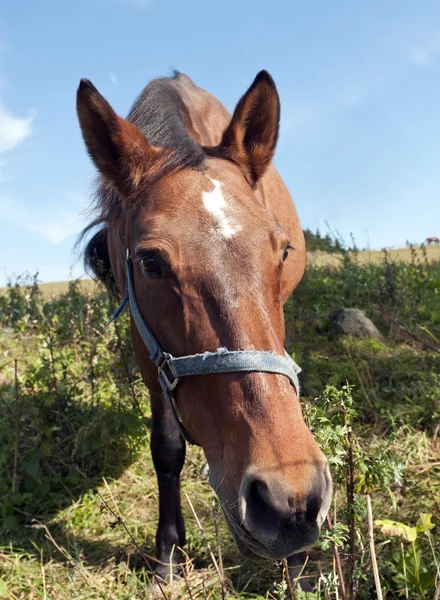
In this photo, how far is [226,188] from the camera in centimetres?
230

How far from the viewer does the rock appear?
19.6 feet

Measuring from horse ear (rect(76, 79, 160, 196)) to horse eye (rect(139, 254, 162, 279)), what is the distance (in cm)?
57

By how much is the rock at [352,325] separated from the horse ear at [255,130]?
11.9 feet

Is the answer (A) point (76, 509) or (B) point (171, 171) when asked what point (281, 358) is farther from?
(A) point (76, 509)

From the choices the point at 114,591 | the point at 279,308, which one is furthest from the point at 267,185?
the point at 114,591

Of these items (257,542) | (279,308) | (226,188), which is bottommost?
(257,542)

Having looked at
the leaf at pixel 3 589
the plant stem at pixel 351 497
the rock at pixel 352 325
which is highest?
the rock at pixel 352 325

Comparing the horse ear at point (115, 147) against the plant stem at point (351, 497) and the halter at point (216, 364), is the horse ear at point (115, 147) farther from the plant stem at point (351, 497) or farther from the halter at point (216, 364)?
the plant stem at point (351, 497)

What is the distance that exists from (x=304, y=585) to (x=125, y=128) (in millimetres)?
2558

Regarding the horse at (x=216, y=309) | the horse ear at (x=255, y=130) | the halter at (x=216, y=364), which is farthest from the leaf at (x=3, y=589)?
the horse ear at (x=255, y=130)

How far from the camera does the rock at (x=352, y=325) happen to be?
5961 mm

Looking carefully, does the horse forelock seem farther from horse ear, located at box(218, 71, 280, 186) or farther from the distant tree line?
the distant tree line

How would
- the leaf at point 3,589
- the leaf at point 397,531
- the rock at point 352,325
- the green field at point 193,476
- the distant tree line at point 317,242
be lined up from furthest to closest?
the distant tree line at point 317,242, the rock at point 352,325, the leaf at point 3,589, the leaf at point 397,531, the green field at point 193,476

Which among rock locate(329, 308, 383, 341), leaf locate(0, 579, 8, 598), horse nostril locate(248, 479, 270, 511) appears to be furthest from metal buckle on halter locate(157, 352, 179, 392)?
rock locate(329, 308, 383, 341)
